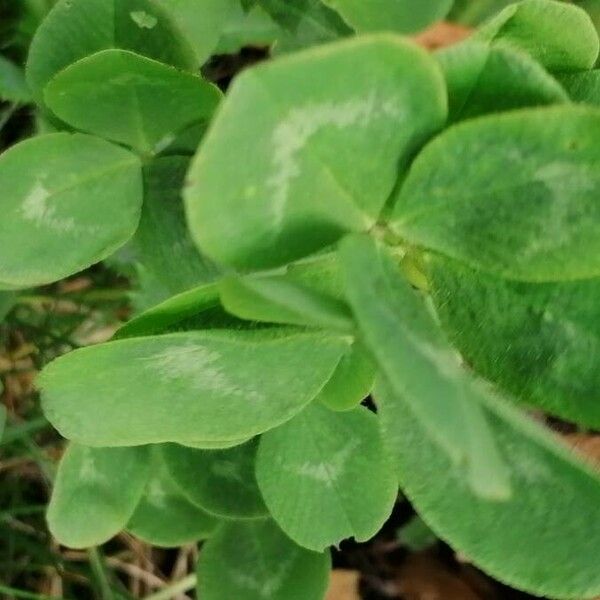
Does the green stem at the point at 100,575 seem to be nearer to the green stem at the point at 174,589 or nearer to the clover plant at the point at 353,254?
the green stem at the point at 174,589

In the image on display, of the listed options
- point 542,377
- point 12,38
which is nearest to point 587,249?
point 542,377

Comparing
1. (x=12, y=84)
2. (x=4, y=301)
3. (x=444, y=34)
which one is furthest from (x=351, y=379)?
(x=444, y=34)

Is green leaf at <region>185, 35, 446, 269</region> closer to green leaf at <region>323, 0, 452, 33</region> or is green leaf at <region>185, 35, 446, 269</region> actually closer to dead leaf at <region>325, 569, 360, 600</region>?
green leaf at <region>323, 0, 452, 33</region>

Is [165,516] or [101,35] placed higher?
[101,35]

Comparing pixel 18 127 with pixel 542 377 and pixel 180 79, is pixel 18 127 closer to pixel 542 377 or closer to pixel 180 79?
pixel 180 79

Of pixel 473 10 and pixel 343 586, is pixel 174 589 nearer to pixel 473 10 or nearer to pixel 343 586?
pixel 343 586

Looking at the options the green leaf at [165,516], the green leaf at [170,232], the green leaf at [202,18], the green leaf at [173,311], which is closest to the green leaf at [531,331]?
the green leaf at [173,311]

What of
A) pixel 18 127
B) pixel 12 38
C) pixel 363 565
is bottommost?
pixel 363 565
